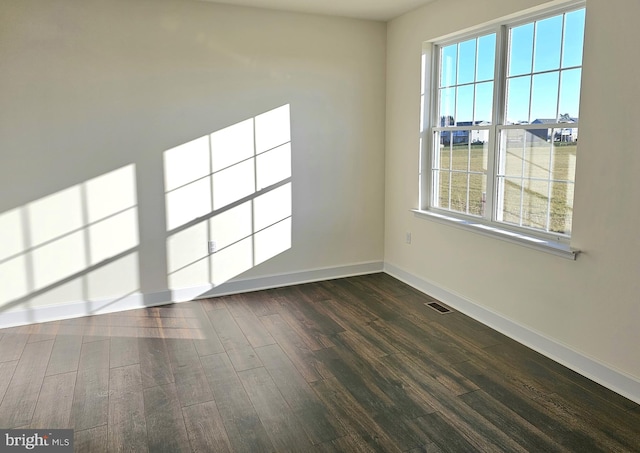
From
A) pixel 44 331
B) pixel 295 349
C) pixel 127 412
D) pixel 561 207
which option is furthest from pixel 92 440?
pixel 561 207

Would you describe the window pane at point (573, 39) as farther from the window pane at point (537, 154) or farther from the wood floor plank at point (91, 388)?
the wood floor plank at point (91, 388)

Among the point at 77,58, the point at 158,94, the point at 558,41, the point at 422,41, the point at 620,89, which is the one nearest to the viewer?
the point at 620,89

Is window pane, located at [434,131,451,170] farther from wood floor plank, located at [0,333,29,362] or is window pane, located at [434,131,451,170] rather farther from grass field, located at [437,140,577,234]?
wood floor plank, located at [0,333,29,362]

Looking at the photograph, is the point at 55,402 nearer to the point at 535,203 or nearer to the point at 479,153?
the point at 535,203

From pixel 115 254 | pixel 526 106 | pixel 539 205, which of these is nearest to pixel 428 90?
pixel 526 106

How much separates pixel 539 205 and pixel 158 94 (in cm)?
312

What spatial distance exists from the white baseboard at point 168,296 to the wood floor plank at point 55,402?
1.04m

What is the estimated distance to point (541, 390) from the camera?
2744mm

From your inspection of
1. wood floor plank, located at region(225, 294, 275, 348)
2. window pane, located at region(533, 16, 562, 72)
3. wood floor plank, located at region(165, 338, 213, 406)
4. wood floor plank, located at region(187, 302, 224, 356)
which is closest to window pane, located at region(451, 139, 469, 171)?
window pane, located at region(533, 16, 562, 72)

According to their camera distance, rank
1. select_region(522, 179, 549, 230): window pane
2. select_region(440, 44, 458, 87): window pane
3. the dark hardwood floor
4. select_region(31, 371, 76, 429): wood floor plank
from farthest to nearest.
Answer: select_region(440, 44, 458, 87): window pane, select_region(522, 179, 549, 230): window pane, select_region(31, 371, 76, 429): wood floor plank, the dark hardwood floor

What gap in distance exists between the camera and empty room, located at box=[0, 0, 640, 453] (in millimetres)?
2586

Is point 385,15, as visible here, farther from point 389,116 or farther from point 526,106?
point 526,106

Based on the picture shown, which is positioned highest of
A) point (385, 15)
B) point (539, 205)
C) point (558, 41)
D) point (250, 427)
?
point (385, 15)

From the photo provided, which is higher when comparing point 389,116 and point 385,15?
point 385,15
